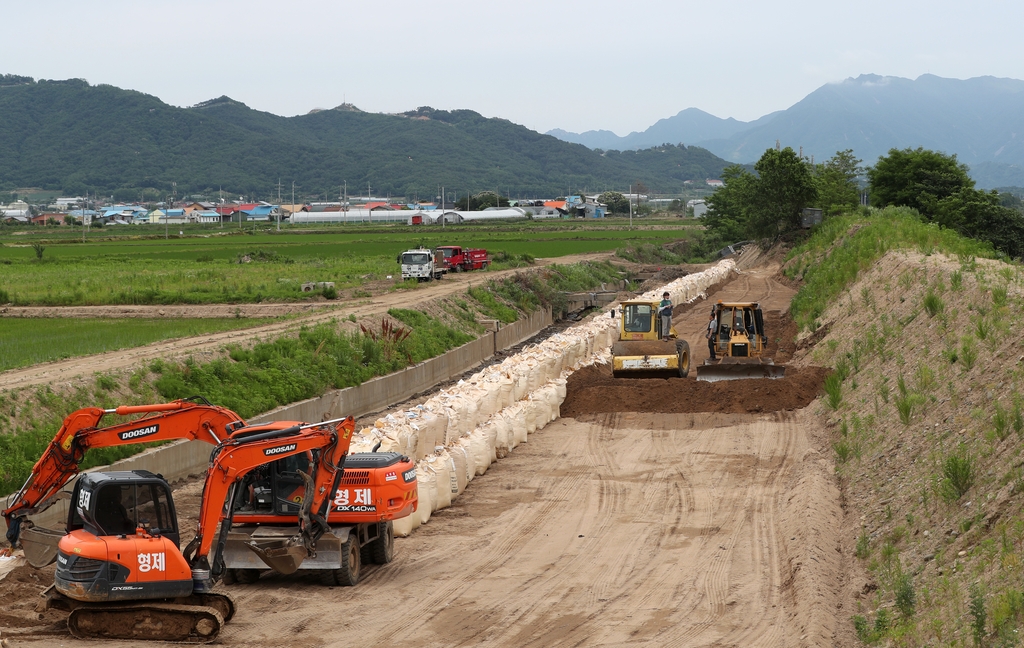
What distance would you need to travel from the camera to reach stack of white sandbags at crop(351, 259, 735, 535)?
15.6 m

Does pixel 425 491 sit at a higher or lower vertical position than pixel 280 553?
lower

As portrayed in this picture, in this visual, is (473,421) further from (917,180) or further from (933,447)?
(917,180)

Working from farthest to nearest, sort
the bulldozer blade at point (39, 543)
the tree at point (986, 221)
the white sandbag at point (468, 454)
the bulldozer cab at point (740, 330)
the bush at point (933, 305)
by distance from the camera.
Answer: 1. the tree at point (986, 221)
2. the bulldozer cab at point (740, 330)
3. the bush at point (933, 305)
4. the white sandbag at point (468, 454)
5. the bulldozer blade at point (39, 543)

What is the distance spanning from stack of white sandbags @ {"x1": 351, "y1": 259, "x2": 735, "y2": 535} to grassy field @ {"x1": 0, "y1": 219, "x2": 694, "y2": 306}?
1914 centimetres

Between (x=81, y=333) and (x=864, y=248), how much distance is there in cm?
2520

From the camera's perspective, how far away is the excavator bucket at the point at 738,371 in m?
25.1

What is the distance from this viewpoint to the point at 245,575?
12586 mm

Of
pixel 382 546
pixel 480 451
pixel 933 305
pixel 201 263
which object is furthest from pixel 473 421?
pixel 201 263

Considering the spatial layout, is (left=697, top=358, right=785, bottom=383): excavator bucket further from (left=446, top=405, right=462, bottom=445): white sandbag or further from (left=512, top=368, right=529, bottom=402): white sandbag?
(left=446, top=405, right=462, bottom=445): white sandbag

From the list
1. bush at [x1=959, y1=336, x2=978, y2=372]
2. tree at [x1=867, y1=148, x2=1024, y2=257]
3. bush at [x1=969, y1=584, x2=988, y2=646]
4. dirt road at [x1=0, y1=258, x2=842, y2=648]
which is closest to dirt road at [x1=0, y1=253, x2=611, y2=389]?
dirt road at [x1=0, y1=258, x2=842, y2=648]

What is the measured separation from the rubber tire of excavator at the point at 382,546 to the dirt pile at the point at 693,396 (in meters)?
10.3

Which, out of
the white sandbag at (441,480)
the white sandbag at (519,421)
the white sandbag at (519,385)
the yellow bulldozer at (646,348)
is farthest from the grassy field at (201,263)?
the white sandbag at (441,480)

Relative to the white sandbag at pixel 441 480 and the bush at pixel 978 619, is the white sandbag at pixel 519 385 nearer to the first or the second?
the white sandbag at pixel 441 480

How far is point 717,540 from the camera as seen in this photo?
560 inches
